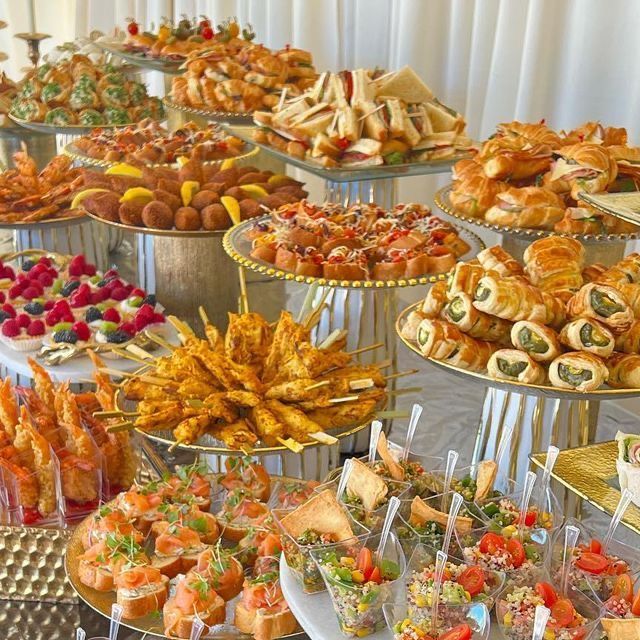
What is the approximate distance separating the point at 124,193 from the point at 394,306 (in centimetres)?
86

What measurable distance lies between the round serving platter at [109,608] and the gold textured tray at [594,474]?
44cm

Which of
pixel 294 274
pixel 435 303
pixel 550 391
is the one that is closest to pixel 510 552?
pixel 550 391

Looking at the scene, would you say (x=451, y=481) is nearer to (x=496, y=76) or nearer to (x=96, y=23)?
(x=496, y=76)

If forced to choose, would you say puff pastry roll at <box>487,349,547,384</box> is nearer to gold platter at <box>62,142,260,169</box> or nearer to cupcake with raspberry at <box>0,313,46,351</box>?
cupcake with raspberry at <box>0,313,46,351</box>

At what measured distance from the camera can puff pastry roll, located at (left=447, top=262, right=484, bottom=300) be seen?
1.61m

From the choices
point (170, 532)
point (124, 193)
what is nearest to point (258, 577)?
point (170, 532)

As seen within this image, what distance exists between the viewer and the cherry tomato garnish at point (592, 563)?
1110mm

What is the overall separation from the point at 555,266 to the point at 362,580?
2.63 feet

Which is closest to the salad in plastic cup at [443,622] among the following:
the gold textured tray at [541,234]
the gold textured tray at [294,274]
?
the gold textured tray at [294,274]

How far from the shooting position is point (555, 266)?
1676mm

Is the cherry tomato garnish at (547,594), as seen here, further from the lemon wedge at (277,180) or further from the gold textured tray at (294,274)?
the lemon wedge at (277,180)

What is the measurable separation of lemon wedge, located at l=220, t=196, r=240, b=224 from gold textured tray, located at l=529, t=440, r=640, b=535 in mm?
1349

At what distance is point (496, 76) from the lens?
10.1 feet

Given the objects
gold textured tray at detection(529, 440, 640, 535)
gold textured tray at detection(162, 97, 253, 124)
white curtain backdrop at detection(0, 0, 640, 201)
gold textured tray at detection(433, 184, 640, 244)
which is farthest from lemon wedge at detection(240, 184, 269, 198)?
gold textured tray at detection(529, 440, 640, 535)
